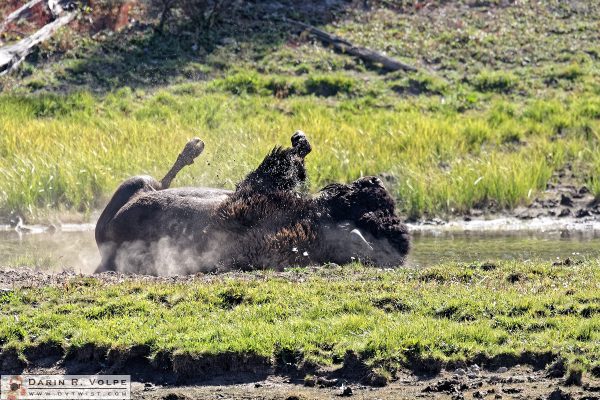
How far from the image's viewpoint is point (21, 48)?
76.3 feet

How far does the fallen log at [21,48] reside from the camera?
22609mm

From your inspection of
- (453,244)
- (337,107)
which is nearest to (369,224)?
(453,244)

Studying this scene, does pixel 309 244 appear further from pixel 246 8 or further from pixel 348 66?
pixel 246 8

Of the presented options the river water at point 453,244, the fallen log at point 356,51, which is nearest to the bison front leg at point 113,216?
the river water at point 453,244

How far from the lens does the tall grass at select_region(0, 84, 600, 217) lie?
54.7ft

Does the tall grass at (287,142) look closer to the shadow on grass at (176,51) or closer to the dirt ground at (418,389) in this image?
the shadow on grass at (176,51)

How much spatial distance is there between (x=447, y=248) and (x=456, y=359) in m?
5.89

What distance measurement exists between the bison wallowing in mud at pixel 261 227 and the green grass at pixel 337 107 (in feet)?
15.6

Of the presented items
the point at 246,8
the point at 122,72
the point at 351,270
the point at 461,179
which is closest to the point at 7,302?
the point at 351,270

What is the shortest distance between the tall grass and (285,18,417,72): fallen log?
2007 millimetres

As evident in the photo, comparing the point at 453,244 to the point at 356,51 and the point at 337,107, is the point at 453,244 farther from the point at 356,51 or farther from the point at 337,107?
the point at 356,51

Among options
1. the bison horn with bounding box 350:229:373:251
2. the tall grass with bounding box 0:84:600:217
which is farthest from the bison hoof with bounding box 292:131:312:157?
the tall grass with bounding box 0:84:600:217

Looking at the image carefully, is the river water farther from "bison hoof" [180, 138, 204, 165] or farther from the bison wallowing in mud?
"bison hoof" [180, 138, 204, 165]

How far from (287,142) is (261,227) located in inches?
312
